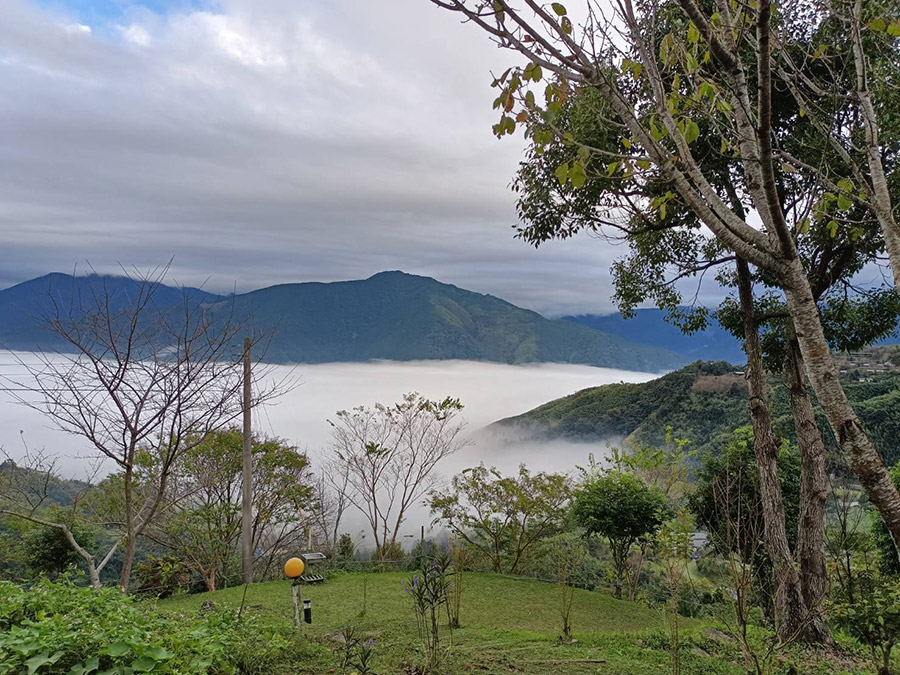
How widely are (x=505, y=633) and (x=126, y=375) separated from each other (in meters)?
3.79

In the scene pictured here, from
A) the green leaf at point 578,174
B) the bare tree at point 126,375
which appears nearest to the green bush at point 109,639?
the bare tree at point 126,375

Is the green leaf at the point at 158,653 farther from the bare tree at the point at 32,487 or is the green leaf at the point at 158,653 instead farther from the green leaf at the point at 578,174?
the green leaf at the point at 578,174

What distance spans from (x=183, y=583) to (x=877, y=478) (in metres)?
10.8

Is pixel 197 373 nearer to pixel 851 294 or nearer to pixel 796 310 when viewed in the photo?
pixel 796 310

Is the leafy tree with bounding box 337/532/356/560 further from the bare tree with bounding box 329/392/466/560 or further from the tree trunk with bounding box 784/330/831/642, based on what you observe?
the tree trunk with bounding box 784/330/831/642

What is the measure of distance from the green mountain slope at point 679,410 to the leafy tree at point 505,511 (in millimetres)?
4296

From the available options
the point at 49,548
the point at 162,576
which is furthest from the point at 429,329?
the point at 49,548

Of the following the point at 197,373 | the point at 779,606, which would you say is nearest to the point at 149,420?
the point at 197,373

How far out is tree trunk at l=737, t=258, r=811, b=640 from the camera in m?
4.81

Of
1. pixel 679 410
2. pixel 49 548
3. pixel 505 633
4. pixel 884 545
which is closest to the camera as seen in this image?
pixel 505 633

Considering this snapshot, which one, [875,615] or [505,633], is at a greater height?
[875,615]

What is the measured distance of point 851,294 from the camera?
18.3 ft

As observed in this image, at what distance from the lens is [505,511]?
10328mm

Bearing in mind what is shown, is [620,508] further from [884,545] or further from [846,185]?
[846,185]
